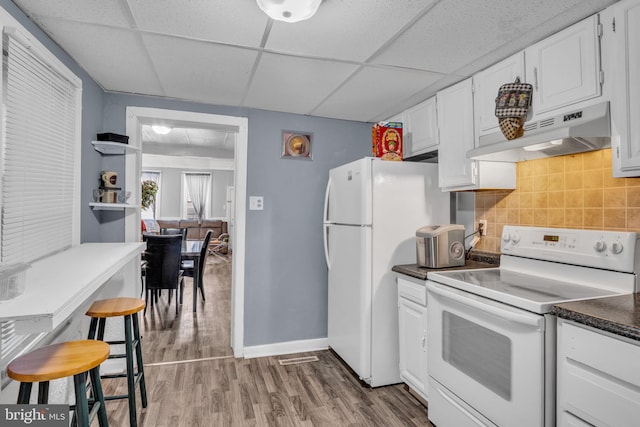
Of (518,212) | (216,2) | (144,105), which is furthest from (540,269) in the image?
(144,105)

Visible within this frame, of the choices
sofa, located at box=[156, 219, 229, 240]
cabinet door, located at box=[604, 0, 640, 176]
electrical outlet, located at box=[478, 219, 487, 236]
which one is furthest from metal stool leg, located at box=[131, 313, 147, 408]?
sofa, located at box=[156, 219, 229, 240]

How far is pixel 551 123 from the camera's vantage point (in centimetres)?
181

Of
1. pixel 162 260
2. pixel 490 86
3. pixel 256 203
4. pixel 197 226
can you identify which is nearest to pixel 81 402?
pixel 256 203

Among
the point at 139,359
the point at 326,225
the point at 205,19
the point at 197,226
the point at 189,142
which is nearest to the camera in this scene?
the point at 205,19

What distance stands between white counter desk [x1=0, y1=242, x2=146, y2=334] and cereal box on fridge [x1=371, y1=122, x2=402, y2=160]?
1.84 m

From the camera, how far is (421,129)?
2857 mm

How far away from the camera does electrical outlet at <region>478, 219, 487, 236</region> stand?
2674 millimetres

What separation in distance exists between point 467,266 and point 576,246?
2.34 feet

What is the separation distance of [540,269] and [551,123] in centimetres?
79

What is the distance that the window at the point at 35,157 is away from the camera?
5.13ft

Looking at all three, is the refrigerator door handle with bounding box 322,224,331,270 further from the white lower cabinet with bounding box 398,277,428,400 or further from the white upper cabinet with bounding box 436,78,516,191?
Answer: the white upper cabinet with bounding box 436,78,516,191

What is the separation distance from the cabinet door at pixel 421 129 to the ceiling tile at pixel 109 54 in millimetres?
1928

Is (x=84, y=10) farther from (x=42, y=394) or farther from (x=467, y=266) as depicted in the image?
(x=467, y=266)

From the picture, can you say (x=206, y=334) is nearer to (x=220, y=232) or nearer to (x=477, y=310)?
(x=477, y=310)
